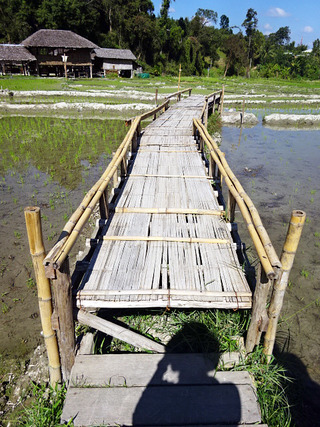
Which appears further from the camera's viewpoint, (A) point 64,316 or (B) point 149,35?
(B) point 149,35

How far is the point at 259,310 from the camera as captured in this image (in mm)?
2961

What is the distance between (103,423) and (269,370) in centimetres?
162

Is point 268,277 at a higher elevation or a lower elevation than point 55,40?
lower

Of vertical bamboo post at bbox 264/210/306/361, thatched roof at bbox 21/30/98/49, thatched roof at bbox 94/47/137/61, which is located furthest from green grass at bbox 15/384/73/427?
thatched roof at bbox 94/47/137/61

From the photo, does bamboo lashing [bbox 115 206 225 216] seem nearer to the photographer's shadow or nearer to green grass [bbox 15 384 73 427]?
the photographer's shadow

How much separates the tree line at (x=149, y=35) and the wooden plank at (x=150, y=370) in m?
49.3

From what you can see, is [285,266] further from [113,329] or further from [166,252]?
[113,329]

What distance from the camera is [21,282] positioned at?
4.88 meters

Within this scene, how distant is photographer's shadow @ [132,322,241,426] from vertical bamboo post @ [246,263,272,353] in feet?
1.20

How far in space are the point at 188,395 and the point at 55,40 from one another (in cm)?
4052

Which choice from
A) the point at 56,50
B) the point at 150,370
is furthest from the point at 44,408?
the point at 56,50

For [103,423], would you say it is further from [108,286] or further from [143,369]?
[108,286]

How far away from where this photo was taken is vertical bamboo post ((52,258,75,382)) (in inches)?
109

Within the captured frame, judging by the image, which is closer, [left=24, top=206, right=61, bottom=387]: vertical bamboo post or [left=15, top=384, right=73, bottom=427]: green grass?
[left=24, top=206, right=61, bottom=387]: vertical bamboo post
